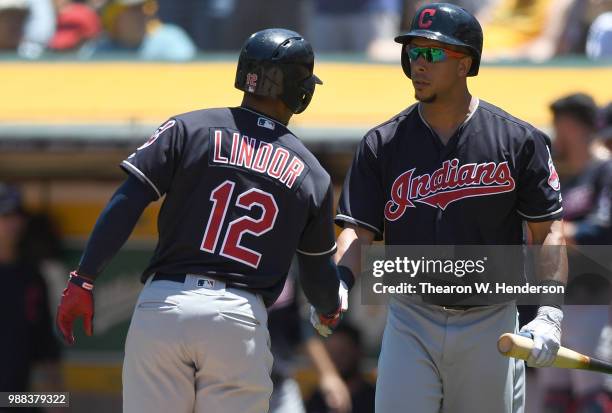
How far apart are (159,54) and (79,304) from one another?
473 cm

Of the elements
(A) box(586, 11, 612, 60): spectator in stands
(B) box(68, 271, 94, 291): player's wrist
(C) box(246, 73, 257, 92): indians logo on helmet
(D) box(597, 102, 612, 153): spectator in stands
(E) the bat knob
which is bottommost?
(E) the bat knob

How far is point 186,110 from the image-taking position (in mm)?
7820

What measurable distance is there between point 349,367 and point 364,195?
2.89m

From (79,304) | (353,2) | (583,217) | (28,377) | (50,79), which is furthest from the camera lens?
(353,2)

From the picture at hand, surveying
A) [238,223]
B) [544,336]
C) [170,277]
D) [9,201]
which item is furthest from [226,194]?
[9,201]

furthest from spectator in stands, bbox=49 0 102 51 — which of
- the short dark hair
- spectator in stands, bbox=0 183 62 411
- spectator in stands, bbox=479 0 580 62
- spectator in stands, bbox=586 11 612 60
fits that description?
the short dark hair

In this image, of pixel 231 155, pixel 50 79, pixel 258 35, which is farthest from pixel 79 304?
pixel 50 79

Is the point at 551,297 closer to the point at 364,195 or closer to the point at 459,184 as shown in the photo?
the point at 459,184

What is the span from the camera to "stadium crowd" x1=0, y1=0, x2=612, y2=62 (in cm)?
896

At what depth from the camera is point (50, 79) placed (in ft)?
27.9

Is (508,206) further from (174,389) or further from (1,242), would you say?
(1,242)

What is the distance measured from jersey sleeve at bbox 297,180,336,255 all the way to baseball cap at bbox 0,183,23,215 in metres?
3.32

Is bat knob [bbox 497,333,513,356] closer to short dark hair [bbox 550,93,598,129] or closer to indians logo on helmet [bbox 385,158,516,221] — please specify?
indians logo on helmet [bbox 385,158,516,221]

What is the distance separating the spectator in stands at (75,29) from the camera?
9.67m
